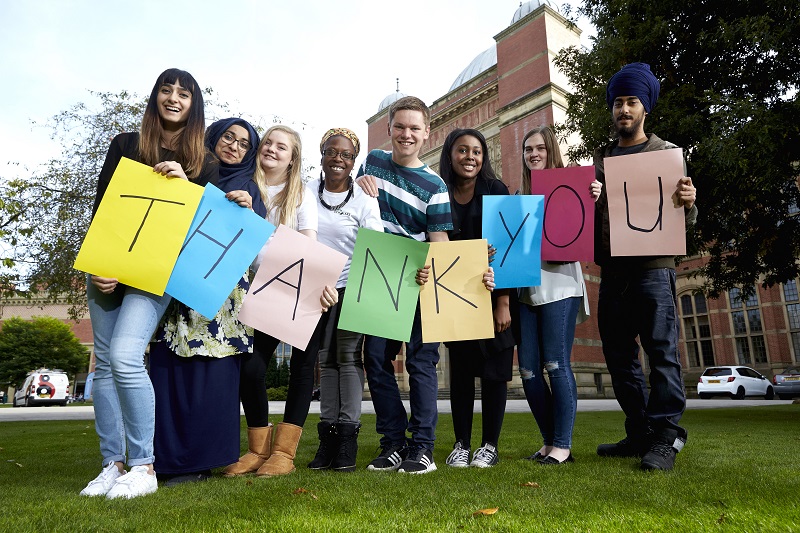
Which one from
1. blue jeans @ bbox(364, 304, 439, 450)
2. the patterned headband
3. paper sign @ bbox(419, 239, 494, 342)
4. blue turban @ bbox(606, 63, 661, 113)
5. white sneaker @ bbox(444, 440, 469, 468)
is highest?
blue turban @ bbox(606, 63, 661, 113)

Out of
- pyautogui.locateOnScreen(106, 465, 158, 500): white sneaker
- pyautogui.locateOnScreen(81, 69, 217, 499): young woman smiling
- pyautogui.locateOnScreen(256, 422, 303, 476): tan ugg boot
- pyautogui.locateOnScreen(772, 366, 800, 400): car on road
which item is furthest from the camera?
pyautogui.locateOnScreen(772, 366, 800, 400): car on road

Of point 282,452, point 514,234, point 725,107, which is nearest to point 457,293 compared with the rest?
point 514,234

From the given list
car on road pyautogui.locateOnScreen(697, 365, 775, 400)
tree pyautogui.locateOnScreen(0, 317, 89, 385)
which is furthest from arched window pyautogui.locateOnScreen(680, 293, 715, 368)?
tree pyautogui.locateOnScreen(0, 317, 89, 385)

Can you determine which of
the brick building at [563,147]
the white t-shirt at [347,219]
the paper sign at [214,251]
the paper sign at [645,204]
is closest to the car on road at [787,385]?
the brick building at [563,147]

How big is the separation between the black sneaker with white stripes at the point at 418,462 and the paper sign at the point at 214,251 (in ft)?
3.88

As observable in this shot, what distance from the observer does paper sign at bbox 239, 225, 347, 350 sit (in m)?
2.71

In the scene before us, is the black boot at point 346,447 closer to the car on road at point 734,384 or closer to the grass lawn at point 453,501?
the grass lawn at point 453,501

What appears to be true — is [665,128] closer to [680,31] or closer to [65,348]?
[680,31]

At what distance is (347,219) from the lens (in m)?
3.11

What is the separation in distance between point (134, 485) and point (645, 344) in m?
2.44

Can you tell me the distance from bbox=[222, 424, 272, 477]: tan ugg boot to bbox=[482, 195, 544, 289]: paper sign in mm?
1482

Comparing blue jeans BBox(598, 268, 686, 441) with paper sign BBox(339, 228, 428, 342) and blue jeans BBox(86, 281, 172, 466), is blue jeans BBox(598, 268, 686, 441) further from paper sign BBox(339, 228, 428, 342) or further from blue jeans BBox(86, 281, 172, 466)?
blue jeans BBox(86, 281, 172, 466)

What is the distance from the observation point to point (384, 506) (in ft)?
6.08

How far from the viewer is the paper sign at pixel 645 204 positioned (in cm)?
283
